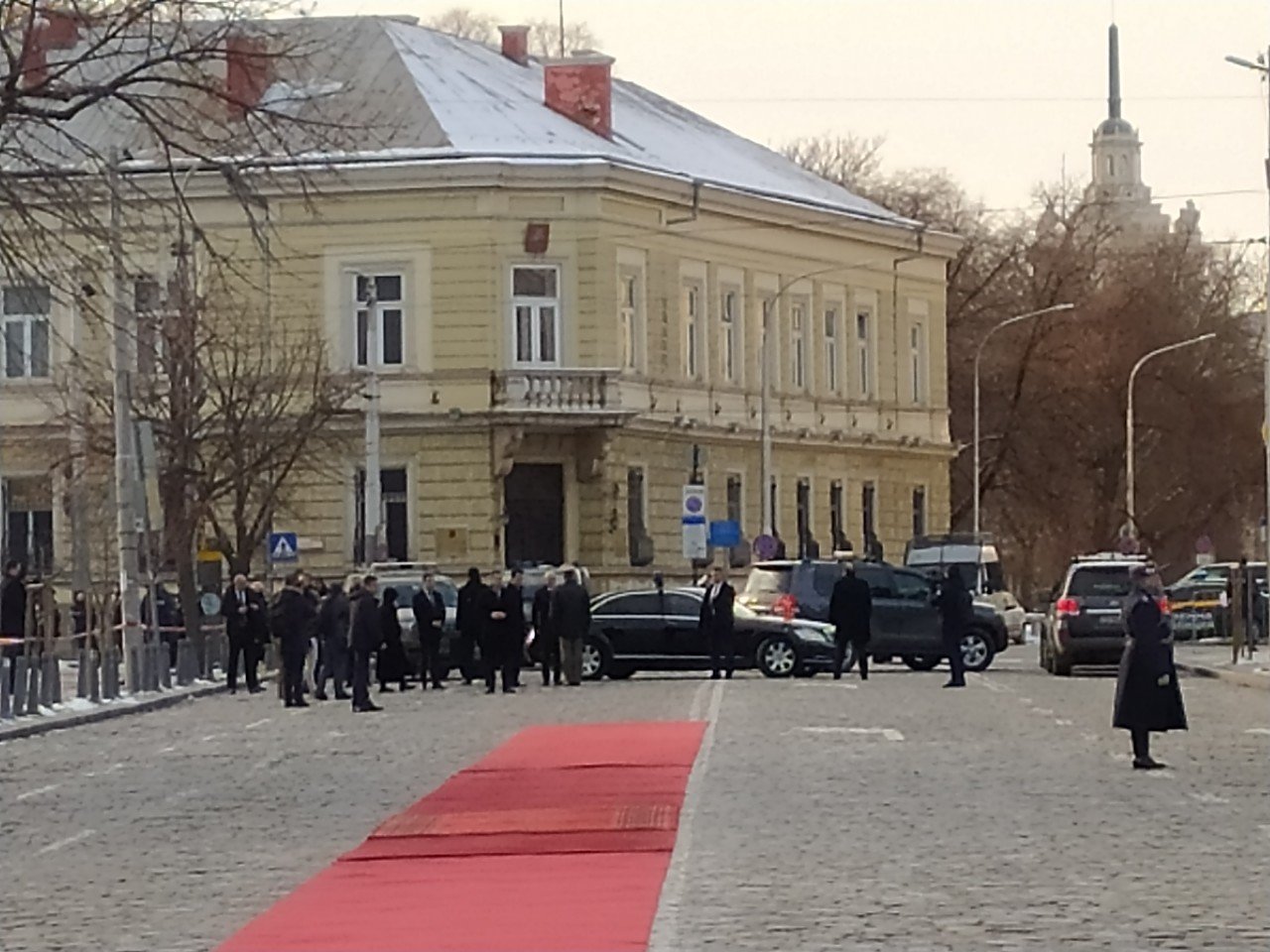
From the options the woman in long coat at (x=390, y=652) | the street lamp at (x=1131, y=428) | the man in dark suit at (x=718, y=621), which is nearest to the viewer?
the woman in long coat at (x=390, y=652)

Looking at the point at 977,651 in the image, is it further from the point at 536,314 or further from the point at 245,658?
the point at 536,314

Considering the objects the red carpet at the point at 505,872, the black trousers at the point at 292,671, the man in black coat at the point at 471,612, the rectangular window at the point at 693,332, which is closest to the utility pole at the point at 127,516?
the black trousers at the point at 292,671

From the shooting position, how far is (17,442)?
72.1 metres

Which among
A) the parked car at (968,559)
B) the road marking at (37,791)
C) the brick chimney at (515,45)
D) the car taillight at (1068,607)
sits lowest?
the road marking at (37,791)

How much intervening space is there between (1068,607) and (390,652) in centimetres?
989

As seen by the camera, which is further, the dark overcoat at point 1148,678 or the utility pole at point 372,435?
the utility pole at point 372,435

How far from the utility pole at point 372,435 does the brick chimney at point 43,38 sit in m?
33.3

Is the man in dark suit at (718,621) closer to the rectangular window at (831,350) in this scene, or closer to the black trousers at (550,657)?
the black trousers at (550,657)

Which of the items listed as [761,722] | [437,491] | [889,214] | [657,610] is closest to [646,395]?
[437,491]

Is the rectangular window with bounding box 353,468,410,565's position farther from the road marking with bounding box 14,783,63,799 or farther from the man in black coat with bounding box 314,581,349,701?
the road marking with bounding box 14,783,63,799

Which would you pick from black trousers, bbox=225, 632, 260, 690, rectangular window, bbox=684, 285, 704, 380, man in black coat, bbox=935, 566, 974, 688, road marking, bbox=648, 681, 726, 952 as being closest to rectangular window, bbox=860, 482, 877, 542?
rectangular window, bbox=684, 285, 704, 380

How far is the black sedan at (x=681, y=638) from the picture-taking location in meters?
49.4

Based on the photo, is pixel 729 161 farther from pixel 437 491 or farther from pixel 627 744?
pixel 627 744

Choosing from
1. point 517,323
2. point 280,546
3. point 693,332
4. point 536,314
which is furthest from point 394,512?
point 280,546
